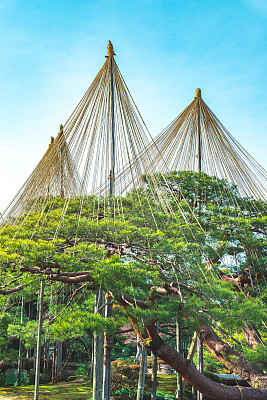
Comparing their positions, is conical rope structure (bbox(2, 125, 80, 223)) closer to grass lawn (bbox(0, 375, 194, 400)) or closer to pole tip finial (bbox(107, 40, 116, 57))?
pole tip finial (bbox(107, 40, 116, 57))

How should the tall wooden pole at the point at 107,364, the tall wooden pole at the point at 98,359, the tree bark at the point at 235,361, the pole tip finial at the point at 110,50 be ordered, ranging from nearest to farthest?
the tall wooden pole at the point at 107,364 < the tall wooden pole at the point at 98,359 < the pole tip finial at the point at 110,50 < the tree bark at the point at 235,361

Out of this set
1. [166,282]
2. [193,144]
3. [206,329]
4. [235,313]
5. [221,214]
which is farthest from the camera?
[193,144]

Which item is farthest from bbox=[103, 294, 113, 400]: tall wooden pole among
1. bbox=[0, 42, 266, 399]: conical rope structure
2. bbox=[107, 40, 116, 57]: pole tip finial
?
bbox=[107, 40, 116, 57]: pole tip finial

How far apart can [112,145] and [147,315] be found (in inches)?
111

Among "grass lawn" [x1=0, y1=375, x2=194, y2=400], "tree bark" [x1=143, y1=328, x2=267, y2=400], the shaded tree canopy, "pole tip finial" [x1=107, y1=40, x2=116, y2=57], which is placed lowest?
"grass lawn" [x1=0, y1=375, x2=194, y2=400]

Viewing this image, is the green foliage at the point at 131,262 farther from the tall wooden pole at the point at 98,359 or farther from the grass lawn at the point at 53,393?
the grass lawn at the point at 53,393

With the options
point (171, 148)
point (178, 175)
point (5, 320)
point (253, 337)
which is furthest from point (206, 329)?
point (5, 320)

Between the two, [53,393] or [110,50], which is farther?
[53,393]

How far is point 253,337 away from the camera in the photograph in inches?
285

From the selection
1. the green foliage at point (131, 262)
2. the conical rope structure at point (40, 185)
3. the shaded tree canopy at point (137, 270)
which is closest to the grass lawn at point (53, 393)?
the shaded tree canopy at point (137, 270)

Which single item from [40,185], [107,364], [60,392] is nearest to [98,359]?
[107,364]

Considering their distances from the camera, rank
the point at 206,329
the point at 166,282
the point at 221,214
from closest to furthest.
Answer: the point at 166,282, the point at 206,329, the point at 221,214

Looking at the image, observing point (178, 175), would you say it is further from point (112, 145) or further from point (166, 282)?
point (166, 282)

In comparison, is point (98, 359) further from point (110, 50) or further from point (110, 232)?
point (110, 50)
